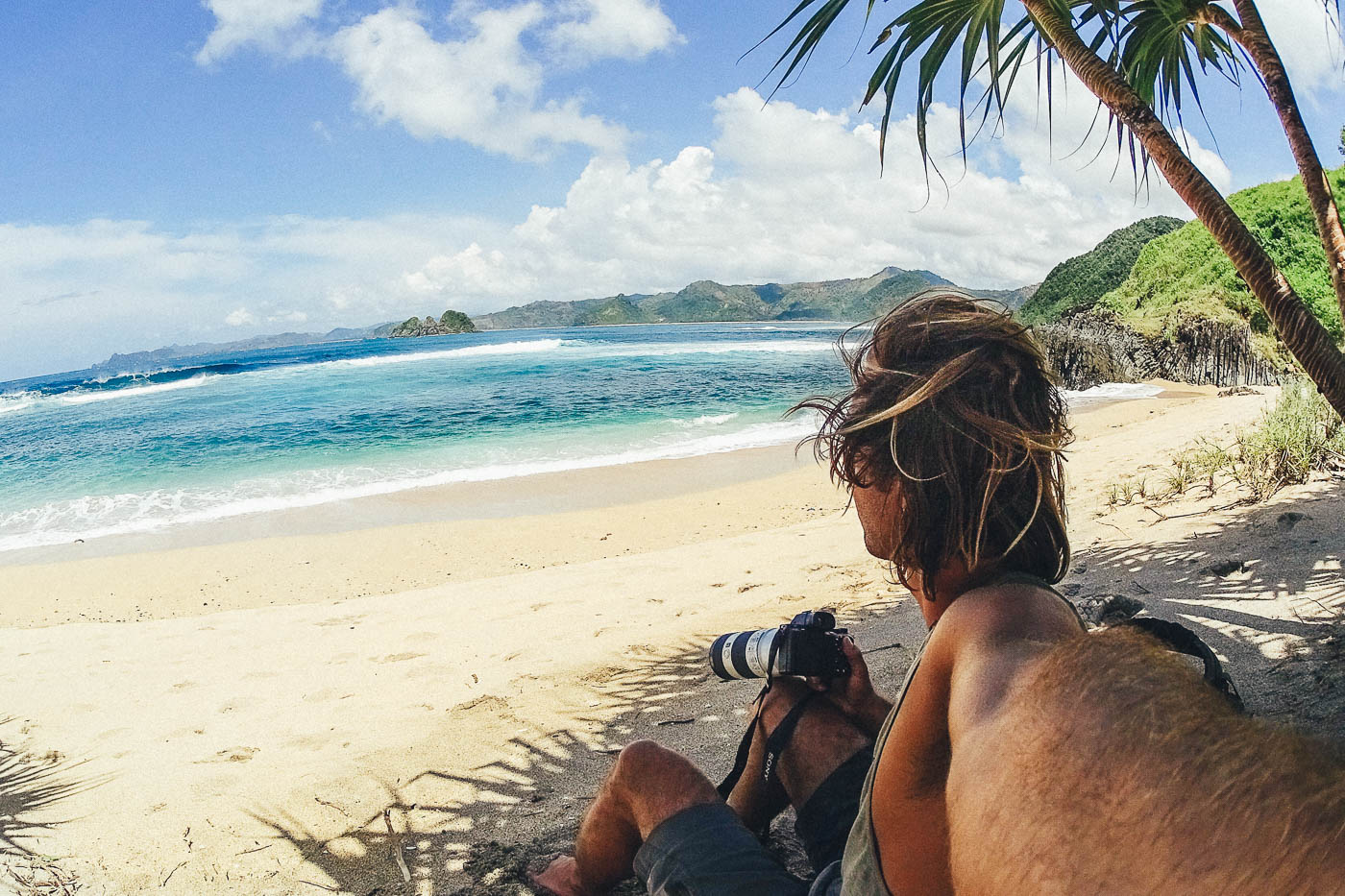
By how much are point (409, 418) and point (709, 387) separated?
8.93 meters

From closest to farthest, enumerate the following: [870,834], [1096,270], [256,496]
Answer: [870,834] < [256,496] < [1096,270]

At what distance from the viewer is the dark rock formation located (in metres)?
13.5

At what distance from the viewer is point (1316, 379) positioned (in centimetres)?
251

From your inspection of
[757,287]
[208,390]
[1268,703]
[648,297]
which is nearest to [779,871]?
[1268,703]

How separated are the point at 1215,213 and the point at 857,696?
74.1 inches

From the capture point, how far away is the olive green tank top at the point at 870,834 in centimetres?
103

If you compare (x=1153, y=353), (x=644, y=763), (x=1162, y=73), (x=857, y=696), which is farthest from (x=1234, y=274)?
(x=644, y=763)

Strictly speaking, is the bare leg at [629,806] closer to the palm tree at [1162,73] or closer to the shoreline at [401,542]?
the palm tree at [1162,73]

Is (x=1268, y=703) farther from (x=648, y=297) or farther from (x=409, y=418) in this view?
(x=648, y=297)

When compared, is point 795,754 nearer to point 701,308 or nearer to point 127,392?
point 127,392

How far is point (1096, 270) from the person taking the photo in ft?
69.5

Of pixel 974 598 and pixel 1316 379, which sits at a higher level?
pixel 1316 379

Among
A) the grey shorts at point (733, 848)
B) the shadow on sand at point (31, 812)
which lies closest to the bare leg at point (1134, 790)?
the grey shorts at point (733, 848)

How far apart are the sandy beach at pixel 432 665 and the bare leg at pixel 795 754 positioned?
2.67 feet
